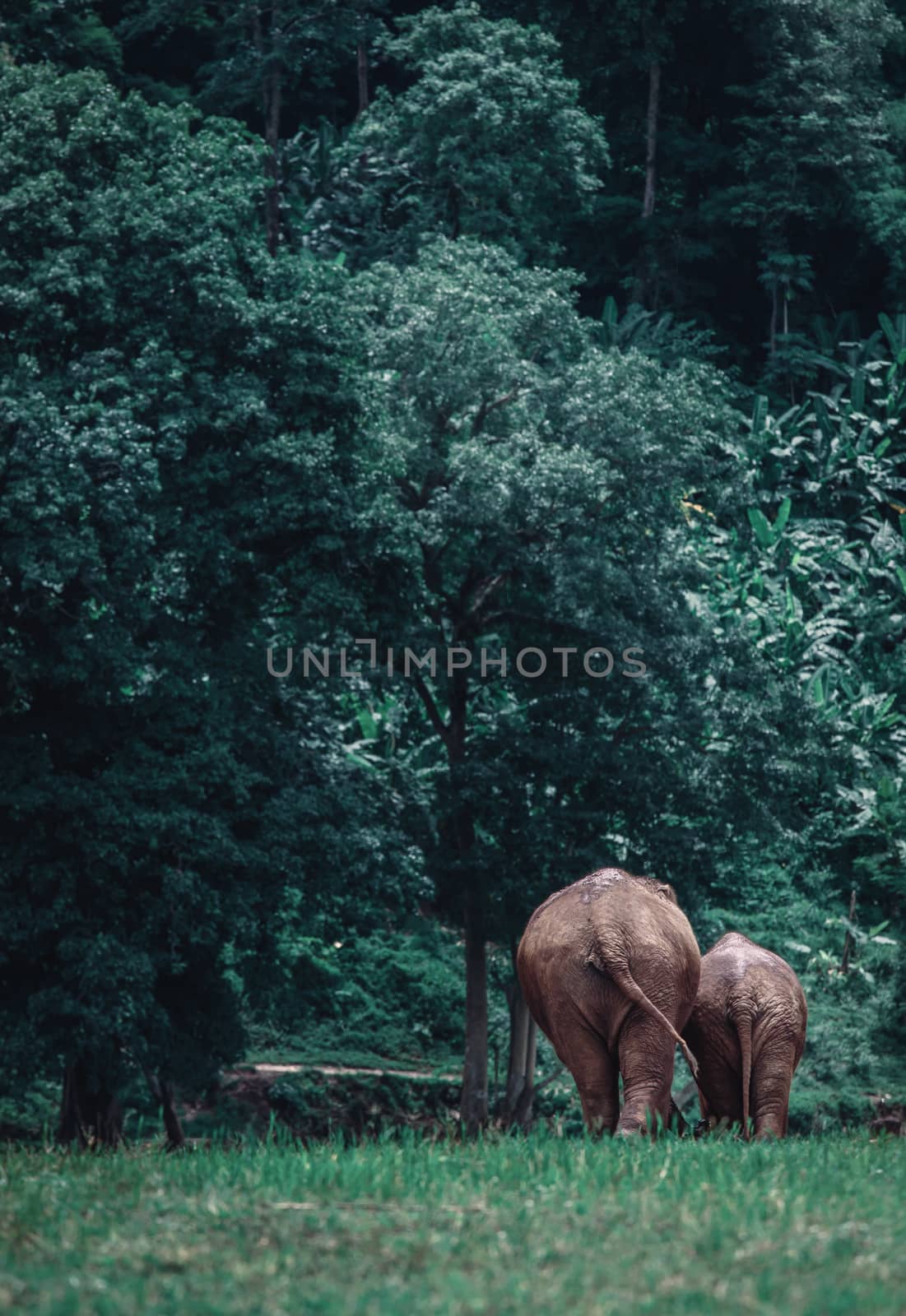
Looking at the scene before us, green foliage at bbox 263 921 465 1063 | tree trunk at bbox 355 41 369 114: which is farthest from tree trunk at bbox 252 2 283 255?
green foliage at bbox 263 921 465 1063

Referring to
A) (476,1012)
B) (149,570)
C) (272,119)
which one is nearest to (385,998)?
(476,1012)

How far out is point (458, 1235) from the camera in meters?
6.48

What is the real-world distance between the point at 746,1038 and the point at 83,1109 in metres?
9.00

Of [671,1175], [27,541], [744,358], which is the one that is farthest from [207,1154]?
[744,358]

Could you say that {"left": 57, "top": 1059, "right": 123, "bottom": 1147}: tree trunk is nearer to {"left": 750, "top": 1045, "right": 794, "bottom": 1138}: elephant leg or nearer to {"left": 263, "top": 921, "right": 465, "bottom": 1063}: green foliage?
{"left": 263, "top": 921, "right": 465, "bottom": 1063}: green foliage

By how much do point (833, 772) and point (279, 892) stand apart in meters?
8.90

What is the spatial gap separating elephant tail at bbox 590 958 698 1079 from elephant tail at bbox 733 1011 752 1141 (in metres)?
0.90

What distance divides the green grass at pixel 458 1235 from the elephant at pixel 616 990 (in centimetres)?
220

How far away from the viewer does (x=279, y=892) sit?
18.5 metres

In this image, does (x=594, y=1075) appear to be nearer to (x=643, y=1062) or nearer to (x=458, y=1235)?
(x=643, y=1062)

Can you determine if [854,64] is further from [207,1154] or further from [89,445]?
[207,1154]

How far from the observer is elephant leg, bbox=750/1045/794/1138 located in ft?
39.2

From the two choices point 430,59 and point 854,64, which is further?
point 854,64

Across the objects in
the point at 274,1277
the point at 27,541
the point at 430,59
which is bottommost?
the point at 274,1277
